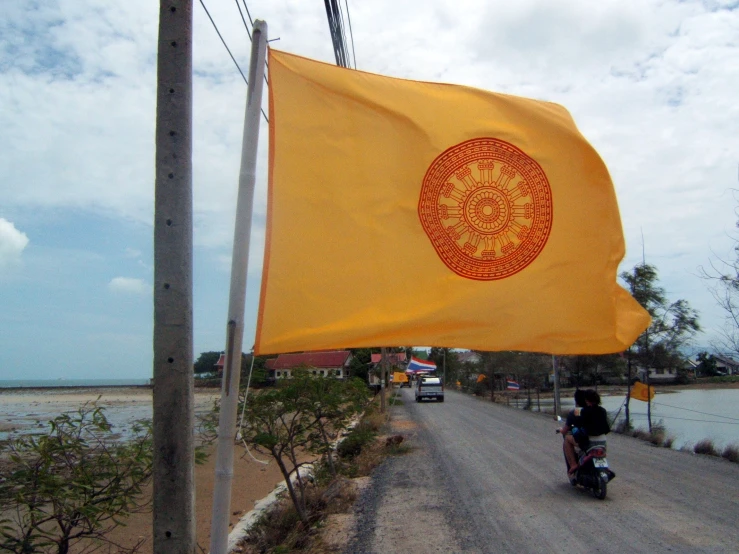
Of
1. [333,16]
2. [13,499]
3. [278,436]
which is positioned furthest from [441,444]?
[13,499]

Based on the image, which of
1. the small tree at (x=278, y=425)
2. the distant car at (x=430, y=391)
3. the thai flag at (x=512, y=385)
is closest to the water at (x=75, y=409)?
the small tree at (x=278, y=425)

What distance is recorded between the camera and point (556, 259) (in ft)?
15.3

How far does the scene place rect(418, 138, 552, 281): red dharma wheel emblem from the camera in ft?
14.9

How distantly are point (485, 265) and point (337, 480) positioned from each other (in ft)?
23.7

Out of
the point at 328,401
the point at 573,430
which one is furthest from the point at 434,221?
the point at 573,430

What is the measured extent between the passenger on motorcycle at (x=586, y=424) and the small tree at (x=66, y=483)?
640cm

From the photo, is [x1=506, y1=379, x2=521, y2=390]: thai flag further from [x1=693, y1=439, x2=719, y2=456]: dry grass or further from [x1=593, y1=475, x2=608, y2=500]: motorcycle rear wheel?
[x1=593, y1=475, x2=608, y2=500]: motorcycle rear wheel

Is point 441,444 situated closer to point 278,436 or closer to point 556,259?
point 278,436

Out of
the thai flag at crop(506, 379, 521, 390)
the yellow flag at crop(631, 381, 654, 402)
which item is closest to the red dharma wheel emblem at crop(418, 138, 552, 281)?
the yellow flag at crop(631, 381, 654, 402)

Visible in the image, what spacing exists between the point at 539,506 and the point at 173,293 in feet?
21.7

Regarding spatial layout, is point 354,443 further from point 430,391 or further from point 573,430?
point 430,391

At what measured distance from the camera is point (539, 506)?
888 centimetres

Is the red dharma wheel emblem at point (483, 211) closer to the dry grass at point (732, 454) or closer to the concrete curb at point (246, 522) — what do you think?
the concrete curb at point (246, 522)

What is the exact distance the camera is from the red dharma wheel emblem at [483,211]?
14.9ft
